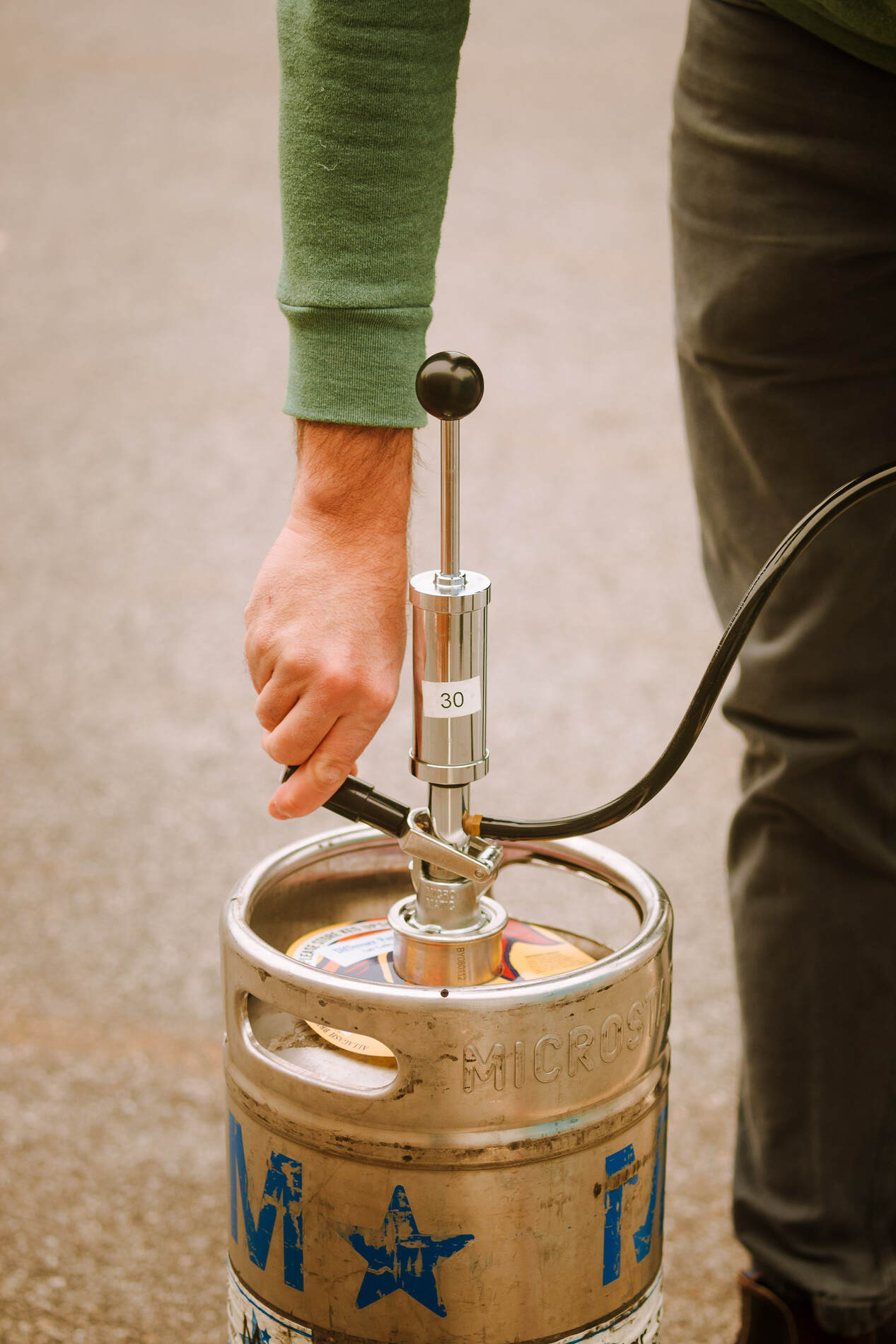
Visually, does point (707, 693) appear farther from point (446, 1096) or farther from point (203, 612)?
point (203, 612)

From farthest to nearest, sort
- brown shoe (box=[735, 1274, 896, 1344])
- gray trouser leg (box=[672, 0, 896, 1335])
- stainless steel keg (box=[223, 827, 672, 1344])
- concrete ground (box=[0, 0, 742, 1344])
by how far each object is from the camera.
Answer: concrete ground (box=[0, 0, 742, 1344]), brown shoe (box=[735, 1274, 896, 1344]), gray trouser leg (box=[672, 0, 896, 1335]), stainless steel keg (box=[223, 827, 672, 1344])

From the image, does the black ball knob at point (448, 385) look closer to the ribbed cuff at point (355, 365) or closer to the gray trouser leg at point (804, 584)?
the ribbed cuff at point (355, 365)

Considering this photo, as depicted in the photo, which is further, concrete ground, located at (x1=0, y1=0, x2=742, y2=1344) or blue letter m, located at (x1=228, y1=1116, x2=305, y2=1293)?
concrete ground, located at (x1=0, y1=0, x2=742, y2=1344)

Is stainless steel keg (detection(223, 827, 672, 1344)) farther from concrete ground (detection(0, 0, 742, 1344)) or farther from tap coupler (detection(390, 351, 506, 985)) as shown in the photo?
concrete ground (detection(0, 0, 742, 1344))

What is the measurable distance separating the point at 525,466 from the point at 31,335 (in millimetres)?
1569

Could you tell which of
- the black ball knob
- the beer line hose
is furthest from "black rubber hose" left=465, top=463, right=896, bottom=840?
the black ball knob

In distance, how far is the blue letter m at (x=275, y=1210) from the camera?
2.86 feet

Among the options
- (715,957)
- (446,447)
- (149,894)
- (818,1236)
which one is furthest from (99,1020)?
(446,447)

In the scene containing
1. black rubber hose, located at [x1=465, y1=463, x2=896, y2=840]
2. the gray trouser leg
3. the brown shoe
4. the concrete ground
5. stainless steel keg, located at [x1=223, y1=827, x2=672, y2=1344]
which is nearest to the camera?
→ stainless steel keg, located at [x1=223, y1=827, x2=672, y2=1344]

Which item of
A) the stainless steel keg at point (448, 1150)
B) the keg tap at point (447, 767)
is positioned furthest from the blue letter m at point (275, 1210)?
the keg tap at point (447, 767)

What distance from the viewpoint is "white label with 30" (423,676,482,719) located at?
886 mm

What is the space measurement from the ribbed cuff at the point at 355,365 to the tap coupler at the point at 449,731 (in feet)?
0.22

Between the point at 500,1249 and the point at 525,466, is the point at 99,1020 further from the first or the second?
the point at 525,466

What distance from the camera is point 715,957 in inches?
73.3
